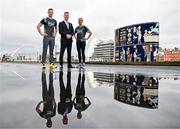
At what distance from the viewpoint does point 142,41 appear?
105812mm

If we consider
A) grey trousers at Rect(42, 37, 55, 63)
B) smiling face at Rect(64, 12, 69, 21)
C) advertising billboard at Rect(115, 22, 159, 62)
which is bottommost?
grey trousers at Rect(42, 37, 55, 63)

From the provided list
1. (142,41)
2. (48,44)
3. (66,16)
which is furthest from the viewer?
(142,41)

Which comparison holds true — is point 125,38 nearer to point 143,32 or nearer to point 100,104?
point 143,32

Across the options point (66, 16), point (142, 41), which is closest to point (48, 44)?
point (66, 16)

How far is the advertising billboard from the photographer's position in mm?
102981

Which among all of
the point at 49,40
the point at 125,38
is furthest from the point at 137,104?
the point at 125,38

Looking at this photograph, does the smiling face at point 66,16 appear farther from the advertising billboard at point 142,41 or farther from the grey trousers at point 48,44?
the advertising billboard at point 142,41

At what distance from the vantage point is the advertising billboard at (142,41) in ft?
338

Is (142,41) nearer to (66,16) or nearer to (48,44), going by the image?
(66,16)

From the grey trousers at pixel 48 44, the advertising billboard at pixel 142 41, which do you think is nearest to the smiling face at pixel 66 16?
the grey trousers at pixel 48 44

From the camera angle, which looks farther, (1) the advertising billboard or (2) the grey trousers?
(1) the advertising billboard

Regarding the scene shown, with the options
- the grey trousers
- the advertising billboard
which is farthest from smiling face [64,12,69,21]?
the advertising billboard

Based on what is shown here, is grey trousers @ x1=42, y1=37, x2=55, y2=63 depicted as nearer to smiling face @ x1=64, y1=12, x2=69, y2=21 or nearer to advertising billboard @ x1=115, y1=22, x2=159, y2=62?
smiling face @ x1=64, y1=12, x2=69, y2=21

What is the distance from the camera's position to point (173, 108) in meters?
3.41
